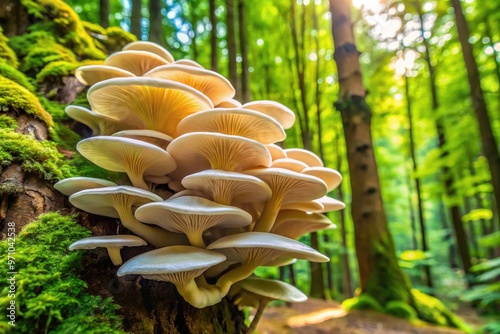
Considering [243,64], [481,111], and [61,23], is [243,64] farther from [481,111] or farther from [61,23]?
[481,111]

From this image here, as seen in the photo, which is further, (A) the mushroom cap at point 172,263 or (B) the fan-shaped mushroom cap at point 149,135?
(B) the fan-shaped mushroom cap at point 149,135

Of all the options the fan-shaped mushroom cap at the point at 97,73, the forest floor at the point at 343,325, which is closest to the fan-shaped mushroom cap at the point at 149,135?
the fan-shaped mushroom cap at the point at 97,73

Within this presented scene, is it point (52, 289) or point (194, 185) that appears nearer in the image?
point (52, 289)

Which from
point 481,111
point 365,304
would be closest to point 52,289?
→ point 365,304

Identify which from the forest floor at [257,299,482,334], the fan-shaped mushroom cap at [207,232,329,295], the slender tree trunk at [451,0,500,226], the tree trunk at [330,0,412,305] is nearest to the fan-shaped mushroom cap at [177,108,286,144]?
the fan-shaped mushroom cap at [207,232,329,295]

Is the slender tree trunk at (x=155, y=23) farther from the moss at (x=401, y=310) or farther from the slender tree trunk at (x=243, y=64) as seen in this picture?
the moss at (x=401, y=310)

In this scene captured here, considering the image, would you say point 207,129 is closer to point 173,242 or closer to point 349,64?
point 173,242

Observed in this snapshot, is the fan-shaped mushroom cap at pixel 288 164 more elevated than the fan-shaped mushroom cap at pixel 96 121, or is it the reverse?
the fan-shaped mushroom cap at pixel 96 121

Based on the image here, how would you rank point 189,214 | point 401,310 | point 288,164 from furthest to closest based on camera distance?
point 401,310
point 288,164
point 189,214
